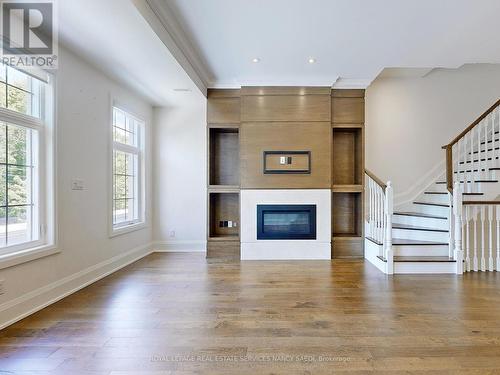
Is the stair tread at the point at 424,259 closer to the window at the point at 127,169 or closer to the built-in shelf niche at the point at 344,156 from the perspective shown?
the built-in shelf niche at the point at 344,156

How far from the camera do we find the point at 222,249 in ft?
17.0

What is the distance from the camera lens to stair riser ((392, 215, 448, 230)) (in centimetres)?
475

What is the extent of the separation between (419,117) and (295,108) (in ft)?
8.52

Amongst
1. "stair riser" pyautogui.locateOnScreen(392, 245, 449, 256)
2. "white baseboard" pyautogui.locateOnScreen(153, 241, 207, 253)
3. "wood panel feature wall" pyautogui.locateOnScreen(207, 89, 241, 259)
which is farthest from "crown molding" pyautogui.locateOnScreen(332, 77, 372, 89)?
"white baseboard" pyautogui.locateOnScreen(153, 241, 207, 253)

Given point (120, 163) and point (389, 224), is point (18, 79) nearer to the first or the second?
point (120, 163)

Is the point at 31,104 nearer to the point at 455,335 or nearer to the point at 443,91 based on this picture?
the point at 455,335

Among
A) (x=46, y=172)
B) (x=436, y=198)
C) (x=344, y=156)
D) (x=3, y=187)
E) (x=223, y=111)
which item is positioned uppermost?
(x=223, y=111)

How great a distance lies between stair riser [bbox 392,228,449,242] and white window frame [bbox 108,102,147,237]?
4236 millimetres

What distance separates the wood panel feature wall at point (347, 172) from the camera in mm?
5137

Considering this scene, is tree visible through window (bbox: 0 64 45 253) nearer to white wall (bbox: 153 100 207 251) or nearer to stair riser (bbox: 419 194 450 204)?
white wall (bbox: 153 100 207 251)

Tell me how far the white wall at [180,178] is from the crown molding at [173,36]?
3.97ft

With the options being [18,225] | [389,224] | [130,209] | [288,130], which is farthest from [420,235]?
[18,225]

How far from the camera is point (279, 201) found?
16.8 feet

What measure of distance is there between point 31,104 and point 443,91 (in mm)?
6575
